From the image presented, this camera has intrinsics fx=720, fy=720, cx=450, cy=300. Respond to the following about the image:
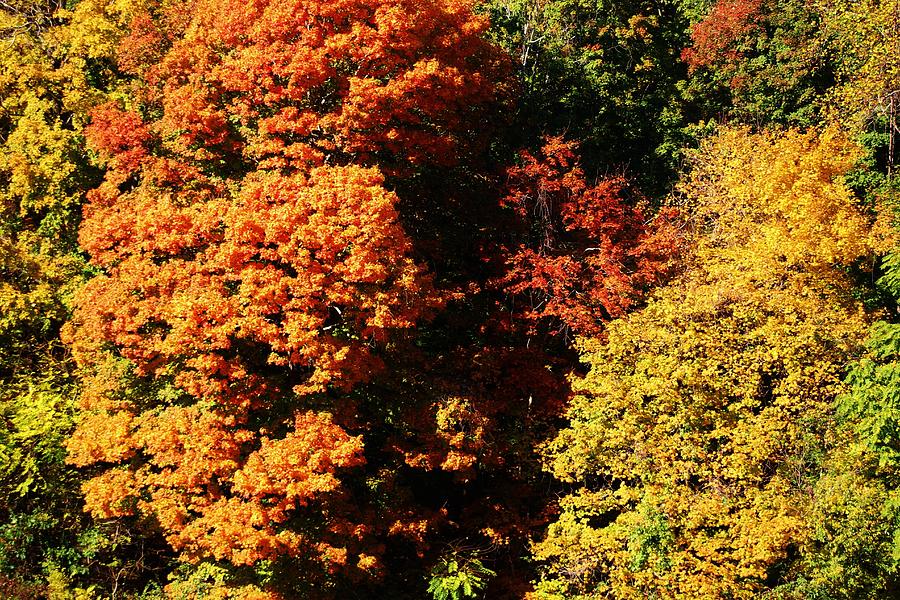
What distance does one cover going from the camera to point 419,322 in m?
24.2

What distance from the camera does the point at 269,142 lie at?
20.1 meters

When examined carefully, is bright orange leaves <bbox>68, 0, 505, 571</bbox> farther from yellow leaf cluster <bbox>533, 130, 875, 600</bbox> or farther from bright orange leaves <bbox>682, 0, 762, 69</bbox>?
bright orange leaves <bbox>682, 0, 762, 69</bbox>

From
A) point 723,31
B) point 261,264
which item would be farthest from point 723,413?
point 723,31

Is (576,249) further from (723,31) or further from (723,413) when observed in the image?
(723,31)

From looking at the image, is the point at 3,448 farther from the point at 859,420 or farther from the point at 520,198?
the point at 859,420

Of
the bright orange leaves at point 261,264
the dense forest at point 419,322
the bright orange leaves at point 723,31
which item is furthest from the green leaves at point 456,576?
the bright orange leaves at point 723,31

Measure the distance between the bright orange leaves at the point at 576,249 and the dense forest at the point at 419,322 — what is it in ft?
0.46

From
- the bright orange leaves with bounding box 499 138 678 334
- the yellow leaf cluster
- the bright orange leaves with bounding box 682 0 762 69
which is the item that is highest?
the bright orange leaves with bounding box 682 0 762 69

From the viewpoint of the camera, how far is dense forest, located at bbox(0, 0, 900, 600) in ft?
56.4

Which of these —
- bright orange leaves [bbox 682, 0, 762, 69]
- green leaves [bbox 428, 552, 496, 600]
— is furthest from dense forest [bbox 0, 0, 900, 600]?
bright orange leaves [bbox 682, 0, 762, 69]

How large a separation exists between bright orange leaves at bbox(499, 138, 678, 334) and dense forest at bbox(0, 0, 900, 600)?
140mm

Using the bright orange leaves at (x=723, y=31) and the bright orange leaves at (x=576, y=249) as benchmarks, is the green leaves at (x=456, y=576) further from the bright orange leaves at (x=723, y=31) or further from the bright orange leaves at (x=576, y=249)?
the bright orange leaves at (x=723, y=31)

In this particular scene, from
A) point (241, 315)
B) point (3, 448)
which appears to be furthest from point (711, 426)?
point (3, 448)

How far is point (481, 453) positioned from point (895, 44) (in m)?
18.4
